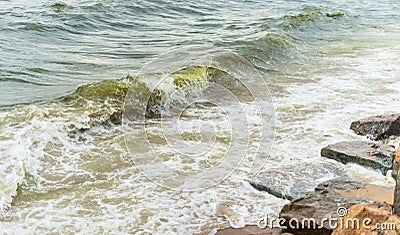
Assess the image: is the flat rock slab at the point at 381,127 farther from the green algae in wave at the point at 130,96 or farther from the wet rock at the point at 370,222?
the wet rock at the point at 370,222

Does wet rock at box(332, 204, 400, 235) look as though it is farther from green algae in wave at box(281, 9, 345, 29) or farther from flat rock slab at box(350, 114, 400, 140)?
green algae in wave at box(281, 9, 345, 29)

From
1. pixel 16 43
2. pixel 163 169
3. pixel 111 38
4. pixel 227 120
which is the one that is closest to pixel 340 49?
pixel 111 38

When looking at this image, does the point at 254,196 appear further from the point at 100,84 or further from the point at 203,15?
the point at 203,15

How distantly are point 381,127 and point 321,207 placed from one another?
2.68 metres

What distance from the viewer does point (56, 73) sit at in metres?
9.40

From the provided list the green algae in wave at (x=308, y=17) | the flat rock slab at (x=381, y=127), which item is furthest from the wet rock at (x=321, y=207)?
the green algae in wave at (x=308, y=17)

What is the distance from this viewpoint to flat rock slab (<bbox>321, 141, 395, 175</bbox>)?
517cm

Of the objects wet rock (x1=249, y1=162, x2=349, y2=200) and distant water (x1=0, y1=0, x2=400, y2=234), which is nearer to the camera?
distant water (x1=0, y1=0, x2=400, y2=234)

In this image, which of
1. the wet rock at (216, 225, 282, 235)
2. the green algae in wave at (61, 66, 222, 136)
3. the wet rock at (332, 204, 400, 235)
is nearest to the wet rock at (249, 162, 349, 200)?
the wet rock at (216, 225, 282, 235)

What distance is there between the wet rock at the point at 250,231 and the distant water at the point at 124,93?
5.5 inches

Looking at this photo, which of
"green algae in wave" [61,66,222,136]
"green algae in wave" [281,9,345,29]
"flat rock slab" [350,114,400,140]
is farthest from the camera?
"green algae in wave" [281,9,345,29]

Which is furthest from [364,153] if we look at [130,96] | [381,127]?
[130,96]

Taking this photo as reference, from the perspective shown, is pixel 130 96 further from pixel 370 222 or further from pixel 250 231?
pixel 370 222

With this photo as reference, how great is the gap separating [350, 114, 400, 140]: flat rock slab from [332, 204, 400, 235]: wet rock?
3.10 metres
